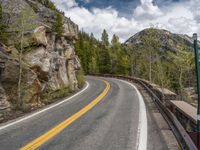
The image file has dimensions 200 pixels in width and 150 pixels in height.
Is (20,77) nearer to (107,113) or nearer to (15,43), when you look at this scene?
(15,43)

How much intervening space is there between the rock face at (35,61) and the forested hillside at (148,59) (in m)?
12.3

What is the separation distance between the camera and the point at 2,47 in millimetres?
15602

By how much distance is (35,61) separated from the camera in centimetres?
1748

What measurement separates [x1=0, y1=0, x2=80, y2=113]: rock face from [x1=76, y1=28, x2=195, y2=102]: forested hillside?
12.3m

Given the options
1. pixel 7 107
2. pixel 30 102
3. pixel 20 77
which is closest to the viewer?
pixel 7 107

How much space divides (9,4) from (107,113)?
15858 mm

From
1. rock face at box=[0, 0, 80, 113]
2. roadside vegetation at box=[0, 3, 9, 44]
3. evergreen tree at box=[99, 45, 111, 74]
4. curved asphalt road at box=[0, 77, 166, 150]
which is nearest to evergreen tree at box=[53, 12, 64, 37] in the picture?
rock face at box=[0, 0, 80, 113]

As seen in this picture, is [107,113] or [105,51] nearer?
[107,113]

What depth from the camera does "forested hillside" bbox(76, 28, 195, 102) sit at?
32562 mm

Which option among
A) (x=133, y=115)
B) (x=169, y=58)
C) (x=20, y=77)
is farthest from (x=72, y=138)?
(x=169, y=58)

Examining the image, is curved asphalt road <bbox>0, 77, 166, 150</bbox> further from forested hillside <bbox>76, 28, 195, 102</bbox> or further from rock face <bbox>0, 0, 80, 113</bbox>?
forested hillside <bbox>76, 28, 195, 102</bbox>

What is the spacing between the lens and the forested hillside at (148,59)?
107 ft

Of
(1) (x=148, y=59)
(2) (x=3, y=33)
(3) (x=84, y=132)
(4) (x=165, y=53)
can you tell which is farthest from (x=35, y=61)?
(4) (x=165, y=53)

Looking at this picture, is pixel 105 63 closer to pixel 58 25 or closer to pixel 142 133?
pixel 58 25
